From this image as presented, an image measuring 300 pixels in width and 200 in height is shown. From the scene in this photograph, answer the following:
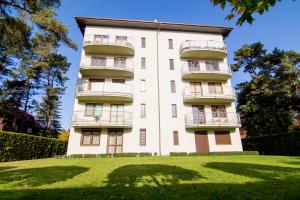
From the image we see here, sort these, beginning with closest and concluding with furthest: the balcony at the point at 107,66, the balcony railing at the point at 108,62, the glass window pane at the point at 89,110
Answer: the glass window pane at the point at 89,110
the balcony at the point at 107,66
the balcony railing at the point at 108,62

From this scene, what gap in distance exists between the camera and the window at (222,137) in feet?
67.7

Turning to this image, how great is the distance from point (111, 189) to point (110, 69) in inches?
664

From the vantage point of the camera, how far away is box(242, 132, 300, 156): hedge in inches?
712

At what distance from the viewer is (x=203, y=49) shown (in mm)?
22156

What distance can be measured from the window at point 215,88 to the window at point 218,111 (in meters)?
1.86

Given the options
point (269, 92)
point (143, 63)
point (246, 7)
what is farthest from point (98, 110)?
point (269, 92)

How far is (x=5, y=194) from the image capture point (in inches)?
183

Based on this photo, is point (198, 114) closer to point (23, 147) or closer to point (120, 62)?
point (120, 62)

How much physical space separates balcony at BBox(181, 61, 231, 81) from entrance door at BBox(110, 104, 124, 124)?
838 cm

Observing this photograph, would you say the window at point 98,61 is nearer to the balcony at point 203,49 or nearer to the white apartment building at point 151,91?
the white apartment building at point 151,91

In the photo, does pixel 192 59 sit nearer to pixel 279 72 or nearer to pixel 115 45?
pixel 115 45

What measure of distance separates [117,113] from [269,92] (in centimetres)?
2109

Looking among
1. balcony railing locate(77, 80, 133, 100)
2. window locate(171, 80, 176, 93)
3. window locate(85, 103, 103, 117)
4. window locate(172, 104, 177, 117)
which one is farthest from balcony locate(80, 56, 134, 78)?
window locate(172, 104, 177, 117)

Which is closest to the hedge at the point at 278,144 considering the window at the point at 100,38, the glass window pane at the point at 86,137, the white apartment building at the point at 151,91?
the white apartment building at the point at 151,91
